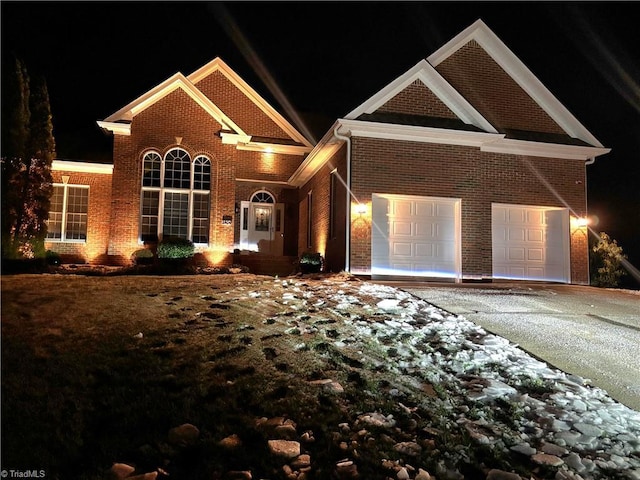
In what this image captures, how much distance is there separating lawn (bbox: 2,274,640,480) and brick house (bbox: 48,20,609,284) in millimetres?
5761

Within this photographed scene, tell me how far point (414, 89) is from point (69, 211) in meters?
12.1

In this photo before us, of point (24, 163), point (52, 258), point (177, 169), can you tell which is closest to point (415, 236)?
point (177, 169)

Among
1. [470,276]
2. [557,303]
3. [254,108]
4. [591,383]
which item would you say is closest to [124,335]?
[591,383]

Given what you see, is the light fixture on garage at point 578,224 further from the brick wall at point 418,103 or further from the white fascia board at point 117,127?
the white fascia board at point 117,127

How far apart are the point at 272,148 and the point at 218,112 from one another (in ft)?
9.20

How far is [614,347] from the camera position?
686 centimetres

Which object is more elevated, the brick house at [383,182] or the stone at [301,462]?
the brick house at [383,182]

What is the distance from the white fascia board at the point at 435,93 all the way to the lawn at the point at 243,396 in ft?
24.3

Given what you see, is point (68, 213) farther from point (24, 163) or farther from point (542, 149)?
point (542, 149)

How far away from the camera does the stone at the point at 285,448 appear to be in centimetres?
382

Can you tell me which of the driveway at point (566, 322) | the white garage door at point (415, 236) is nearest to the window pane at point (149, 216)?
the white garage door at point (415, 236)

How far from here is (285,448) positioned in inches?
152

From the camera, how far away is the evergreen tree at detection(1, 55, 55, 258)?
13078 mm

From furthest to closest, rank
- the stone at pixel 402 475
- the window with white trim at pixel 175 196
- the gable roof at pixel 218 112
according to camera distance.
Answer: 1. the window with white trim at pixel 175 196
2. the gable roof at pixel 218 112
3. the stone at pixel 402 475
